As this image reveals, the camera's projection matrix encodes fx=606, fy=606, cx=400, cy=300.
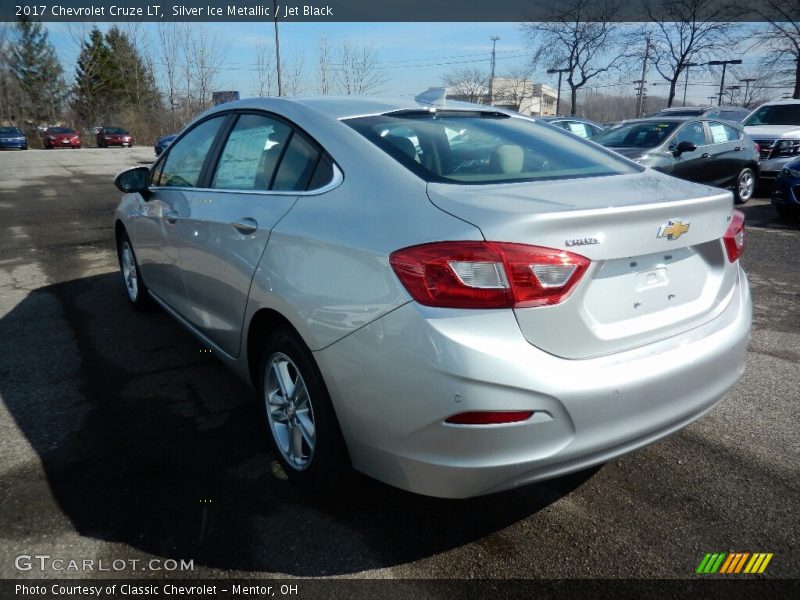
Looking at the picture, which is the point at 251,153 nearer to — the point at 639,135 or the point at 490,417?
the point at 490,417

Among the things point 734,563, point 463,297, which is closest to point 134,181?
point 463,297

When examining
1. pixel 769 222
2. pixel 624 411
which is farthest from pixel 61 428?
pixel 769 222

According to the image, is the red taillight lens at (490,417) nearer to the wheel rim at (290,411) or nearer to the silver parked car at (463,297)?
the silver parked car at (463,297)

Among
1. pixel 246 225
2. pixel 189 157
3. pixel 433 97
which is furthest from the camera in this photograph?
pixel 189 157

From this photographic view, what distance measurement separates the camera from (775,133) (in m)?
12.6

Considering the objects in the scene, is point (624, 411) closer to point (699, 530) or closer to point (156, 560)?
point (699, 530)

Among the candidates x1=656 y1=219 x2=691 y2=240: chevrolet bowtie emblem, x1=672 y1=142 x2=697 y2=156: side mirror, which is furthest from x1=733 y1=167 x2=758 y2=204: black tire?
x1=656 y1=219 x2=691 y2=240: chevrolet bowtie emblem

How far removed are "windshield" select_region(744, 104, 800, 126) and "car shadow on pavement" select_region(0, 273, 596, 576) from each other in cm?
1379

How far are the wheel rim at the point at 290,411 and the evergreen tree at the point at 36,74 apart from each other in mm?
68047

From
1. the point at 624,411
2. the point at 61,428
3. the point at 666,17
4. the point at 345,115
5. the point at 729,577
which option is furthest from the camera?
the point at 666,17

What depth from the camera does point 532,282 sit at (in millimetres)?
1882

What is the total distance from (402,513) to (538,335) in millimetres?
1081

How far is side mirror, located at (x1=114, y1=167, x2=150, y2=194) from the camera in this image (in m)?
4.25

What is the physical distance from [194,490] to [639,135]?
9758 millimetres
